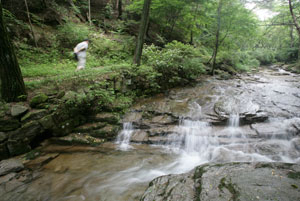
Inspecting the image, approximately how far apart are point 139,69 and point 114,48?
17.1 feet

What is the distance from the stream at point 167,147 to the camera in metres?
3.78

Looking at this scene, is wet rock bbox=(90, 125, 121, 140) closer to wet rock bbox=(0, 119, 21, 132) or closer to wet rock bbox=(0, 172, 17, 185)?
wet rock bbox=(0, 119, 21, 132)

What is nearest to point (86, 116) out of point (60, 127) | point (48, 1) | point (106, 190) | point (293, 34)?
point (60, 127)

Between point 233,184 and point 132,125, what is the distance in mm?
4466

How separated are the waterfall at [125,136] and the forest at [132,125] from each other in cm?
4

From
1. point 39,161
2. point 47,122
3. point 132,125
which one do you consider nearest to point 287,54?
point 132,125

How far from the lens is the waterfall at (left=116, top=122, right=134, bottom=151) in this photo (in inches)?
→ 221

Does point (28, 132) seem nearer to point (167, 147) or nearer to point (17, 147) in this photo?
point (17, 147)

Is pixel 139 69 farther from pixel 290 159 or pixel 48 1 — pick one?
pixel 48 1

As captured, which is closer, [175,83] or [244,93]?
[244,93]

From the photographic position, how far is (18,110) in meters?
4.58

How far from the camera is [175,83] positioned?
9.70 metres

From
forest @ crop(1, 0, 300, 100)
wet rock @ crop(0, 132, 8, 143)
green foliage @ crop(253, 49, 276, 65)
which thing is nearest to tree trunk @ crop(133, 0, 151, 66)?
forest @ crop(1, 0, 300, 100)

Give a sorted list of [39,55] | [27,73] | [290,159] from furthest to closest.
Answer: [39,55] < [27,73] < [290,159]
